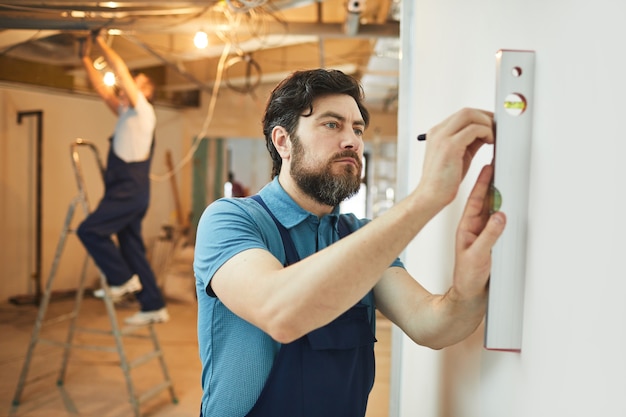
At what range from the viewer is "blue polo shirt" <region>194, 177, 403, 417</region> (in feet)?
3.94

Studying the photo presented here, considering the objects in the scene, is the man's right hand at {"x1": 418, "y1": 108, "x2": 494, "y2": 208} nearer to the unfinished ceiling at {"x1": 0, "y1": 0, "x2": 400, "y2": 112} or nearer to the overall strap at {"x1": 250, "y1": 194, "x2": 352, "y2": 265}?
the overall strap at {"x1": 250, "y1": 194, "x2": 352, "y2": 265}

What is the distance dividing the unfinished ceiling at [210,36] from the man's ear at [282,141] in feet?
5.30

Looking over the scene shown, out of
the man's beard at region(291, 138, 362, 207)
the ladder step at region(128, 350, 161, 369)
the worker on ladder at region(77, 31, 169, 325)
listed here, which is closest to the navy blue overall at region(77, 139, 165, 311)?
the worker on ladder at region(77, 31, 169, 325)

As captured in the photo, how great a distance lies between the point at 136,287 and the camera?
382 centimetres

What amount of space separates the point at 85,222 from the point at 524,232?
3.36 meters

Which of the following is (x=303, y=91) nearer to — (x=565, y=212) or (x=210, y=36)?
(x=565, y=212)

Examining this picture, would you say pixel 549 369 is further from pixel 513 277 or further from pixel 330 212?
pixel 330 212

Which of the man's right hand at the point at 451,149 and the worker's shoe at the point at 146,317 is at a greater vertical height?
the man's right hand at the point at 451,149

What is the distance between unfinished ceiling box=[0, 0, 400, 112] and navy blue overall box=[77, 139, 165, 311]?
2.98 ft

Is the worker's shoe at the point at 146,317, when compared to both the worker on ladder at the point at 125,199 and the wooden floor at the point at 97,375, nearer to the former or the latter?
the worker on ladder at the point at 125,199

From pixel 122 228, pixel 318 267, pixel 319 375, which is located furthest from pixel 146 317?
pixel 318 267

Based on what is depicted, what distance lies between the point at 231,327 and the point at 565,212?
2.76ft

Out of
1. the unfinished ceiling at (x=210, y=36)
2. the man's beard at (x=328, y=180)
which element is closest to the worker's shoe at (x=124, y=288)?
the unfinished ceiling at (x=210, y=36)

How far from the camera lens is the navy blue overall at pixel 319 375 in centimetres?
125
